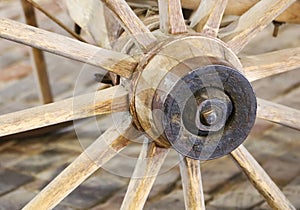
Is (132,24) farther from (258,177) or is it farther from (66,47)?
(258,177)

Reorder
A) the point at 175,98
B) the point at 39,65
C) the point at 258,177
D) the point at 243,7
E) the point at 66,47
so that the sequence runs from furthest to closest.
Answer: the point at 39,65
the point at 243,7
the point at 258,177
the point at 66,47
the point at 175,98

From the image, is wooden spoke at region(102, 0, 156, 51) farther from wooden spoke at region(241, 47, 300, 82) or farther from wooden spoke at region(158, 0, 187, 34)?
wooden spoke at region(241, 47, 300, 82)

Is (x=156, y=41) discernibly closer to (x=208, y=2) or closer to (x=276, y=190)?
(x=208, y=2)

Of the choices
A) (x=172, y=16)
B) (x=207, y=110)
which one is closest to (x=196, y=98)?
(x=207, y=110)

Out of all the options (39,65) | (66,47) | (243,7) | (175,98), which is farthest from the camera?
(39,65)

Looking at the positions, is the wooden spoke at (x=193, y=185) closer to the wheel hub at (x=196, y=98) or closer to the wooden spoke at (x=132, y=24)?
the wheel hub at (x=196, y=98)

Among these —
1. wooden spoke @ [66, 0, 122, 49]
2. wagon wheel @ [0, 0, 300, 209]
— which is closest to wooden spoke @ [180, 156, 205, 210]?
wagon wheel @ [0, 0, 300, 209]
